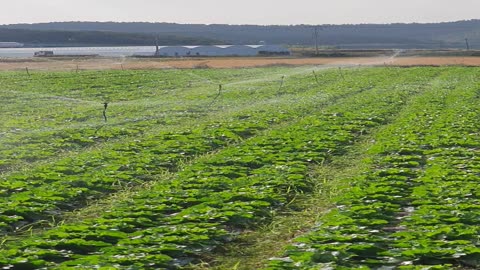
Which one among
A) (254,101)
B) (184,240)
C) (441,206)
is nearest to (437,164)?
(441,206)

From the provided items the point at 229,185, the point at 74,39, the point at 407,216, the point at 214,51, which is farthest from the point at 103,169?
the point at 74,39

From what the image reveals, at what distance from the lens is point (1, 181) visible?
13.0 metres

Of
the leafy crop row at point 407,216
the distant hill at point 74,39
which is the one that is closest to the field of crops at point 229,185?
the leafy crop row at point 407,216

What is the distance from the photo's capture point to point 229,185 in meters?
12.4

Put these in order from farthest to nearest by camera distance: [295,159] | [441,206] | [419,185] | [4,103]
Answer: [4,103] → [295,159] → [419,185] → [441,206]

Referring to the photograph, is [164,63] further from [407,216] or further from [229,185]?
[407,216]

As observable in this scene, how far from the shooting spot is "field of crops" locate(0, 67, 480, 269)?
335 inches

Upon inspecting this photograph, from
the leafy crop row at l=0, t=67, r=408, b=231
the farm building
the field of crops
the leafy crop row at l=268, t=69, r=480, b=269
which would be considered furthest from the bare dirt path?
the leafy crop row at l=268, t=69, r=480, b=269

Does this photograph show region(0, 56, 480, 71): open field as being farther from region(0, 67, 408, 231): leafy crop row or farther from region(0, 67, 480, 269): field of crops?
region(0, 67, 408, 231): leafy crop row

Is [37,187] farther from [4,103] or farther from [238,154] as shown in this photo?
[4,103]

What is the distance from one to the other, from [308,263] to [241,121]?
48.8ft

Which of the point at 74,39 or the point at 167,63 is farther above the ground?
the point at 74,39

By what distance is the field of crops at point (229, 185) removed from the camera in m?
8.51

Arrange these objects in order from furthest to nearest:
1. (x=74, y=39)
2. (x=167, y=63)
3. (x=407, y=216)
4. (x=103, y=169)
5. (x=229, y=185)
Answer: (x=74, y=39)
(x=167, y=63)
(x=103, y=169)
(x=229, y=185)
(x=407, y=216)
